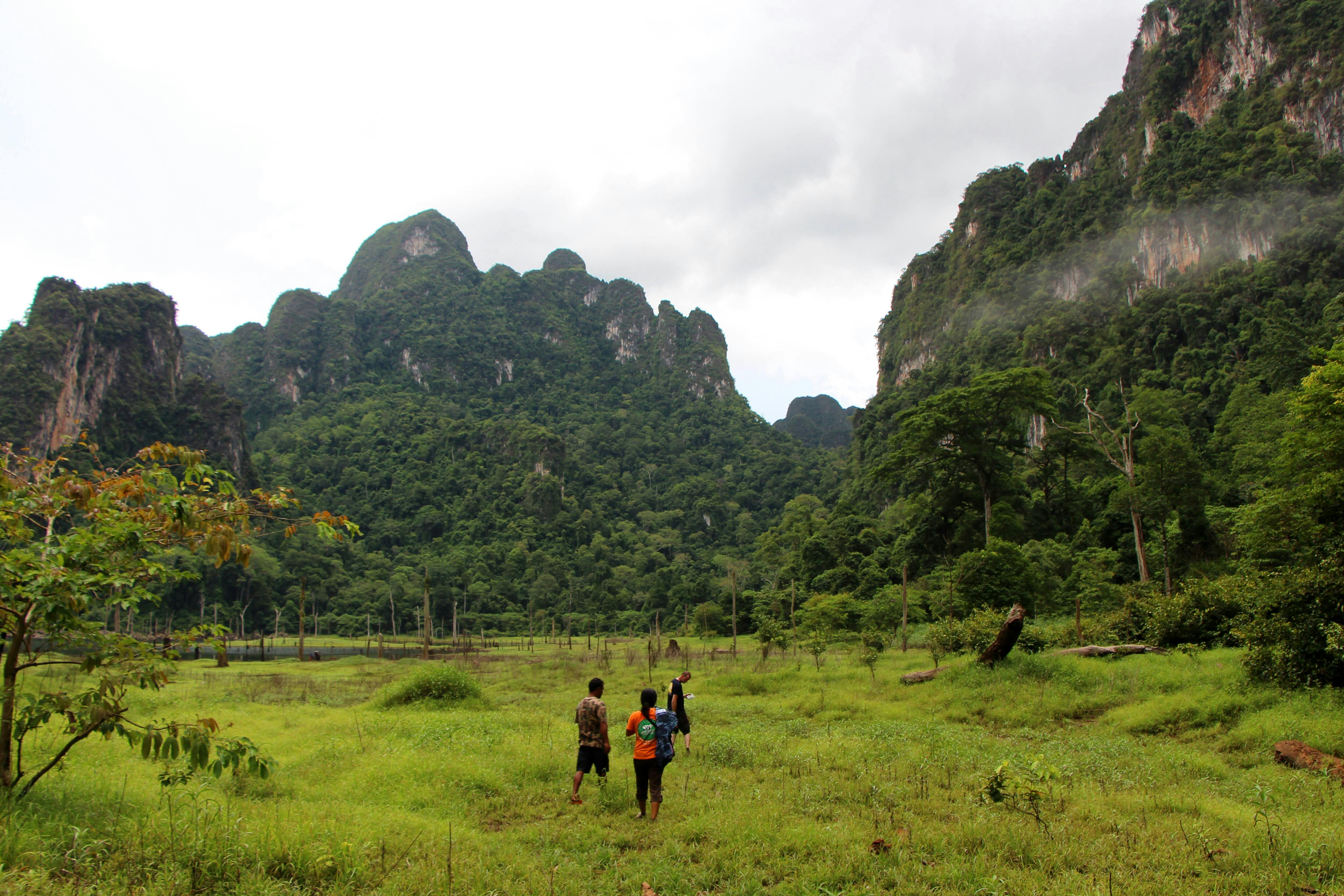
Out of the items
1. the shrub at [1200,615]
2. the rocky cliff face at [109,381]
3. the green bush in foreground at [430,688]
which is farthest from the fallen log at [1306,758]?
the rocky cliff face at [109,381]

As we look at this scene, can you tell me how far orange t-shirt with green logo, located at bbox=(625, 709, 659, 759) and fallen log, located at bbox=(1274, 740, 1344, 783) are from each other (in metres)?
7.61

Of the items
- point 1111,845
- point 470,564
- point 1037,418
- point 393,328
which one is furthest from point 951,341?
point 393,328

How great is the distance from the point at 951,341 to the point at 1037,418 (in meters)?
28.6

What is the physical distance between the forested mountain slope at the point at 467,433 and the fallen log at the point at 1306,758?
33.9 meters

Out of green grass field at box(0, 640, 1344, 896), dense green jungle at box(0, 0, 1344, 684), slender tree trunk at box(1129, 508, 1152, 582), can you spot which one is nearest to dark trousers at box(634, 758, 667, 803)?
green grass field at box(0, 640, 1344, 896)

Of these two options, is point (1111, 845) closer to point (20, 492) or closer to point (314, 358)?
point (20, 492)

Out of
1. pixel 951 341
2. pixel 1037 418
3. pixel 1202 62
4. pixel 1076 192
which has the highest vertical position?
pixel 1202 62

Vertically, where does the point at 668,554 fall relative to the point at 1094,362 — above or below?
below

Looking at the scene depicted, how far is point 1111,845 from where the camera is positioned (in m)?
5.56

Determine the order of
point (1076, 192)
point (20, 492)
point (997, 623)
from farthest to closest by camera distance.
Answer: point (1076, 192) → point (997, 623) → point (20, 492)

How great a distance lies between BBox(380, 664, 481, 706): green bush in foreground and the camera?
15438 millimetres

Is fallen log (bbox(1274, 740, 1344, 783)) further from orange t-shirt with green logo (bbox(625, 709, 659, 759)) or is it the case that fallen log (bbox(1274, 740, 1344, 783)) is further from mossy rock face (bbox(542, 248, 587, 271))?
mossy rock face (bbox(542, 248, 587, 271))

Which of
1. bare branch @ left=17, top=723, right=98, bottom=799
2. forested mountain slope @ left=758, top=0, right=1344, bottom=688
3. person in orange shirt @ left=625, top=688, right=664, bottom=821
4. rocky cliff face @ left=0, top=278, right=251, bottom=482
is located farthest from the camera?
rocky cliff face @ left=0, top=278, right=251, bottom=482

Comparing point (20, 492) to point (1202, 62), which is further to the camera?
point (1202, 62)
